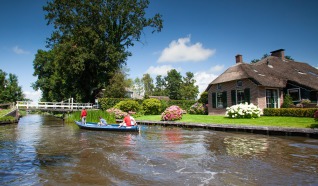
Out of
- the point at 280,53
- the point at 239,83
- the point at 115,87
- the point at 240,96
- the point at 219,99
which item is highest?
the point at 280,53

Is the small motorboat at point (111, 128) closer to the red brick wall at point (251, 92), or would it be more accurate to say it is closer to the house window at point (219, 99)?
the red brick wall at point (251, 92)

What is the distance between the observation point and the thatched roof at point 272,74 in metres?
22.4

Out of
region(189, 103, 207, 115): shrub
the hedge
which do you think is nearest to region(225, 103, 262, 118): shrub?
the hedge

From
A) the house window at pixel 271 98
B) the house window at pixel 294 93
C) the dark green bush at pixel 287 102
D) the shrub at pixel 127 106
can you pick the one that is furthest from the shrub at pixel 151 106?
the house window at pixel 294 93

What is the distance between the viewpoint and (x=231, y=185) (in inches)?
229

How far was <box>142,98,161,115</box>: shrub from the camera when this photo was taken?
99.5ft

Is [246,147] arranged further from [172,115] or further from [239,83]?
[239,83]

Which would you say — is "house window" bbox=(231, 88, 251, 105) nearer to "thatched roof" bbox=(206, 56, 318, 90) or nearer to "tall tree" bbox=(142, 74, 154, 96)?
"thatched roof" bbox=(206, 56, 318, 90)

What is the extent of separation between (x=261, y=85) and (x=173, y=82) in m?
62.8

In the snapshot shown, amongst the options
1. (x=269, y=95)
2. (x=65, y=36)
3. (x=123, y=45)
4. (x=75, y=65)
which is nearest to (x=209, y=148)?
(x=269, y=95)

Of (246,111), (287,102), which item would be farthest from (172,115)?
(287,102)

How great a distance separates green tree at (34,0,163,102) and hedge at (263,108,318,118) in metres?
20.9

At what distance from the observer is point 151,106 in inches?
1194

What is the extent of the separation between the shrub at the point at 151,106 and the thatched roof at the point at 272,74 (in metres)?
7.53
